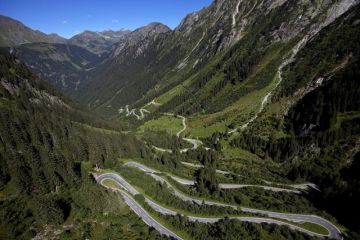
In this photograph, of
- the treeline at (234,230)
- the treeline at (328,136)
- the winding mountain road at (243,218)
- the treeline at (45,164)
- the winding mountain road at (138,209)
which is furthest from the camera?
the treeline at (328,136)

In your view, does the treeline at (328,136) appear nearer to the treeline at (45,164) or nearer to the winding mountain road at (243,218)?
the winding mountain road at (243,218)

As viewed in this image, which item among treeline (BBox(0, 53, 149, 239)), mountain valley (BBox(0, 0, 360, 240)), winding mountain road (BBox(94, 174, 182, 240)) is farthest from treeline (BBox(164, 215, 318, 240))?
treeline (BBox(0, 53, 149, 239))

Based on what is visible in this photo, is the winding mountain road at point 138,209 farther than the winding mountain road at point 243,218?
No

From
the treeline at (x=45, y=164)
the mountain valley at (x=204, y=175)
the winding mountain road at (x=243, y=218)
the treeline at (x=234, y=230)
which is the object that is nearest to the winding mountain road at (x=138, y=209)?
the winding mountain road at (x=243, y=218)

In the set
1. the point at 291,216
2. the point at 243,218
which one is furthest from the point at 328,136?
the point at 243,218

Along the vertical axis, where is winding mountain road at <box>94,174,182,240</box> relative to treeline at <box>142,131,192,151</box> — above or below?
below

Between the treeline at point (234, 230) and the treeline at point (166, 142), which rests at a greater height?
the treeline at point (166, 142)

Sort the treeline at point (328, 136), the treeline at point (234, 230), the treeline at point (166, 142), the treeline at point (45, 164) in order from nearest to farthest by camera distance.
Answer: the treeline at point (234, 230)
the treeline at point (45, 164)
the treeline at point (328, 136)
the treeline at point (166, 142)

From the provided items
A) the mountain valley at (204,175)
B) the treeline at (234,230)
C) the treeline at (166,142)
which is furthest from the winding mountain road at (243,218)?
the treeline at (166,142)

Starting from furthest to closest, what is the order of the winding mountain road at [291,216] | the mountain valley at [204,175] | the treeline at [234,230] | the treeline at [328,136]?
1. the treeline at [328,136]
2. the winding mountain road at [291,216]
3. the mountain valley at [204,175]
4. the treeline at [234,230]

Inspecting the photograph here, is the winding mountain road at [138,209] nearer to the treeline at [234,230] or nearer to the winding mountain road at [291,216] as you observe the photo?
the treeline at [234,230]

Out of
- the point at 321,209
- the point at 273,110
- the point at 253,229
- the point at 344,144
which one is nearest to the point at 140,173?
the point at 253,229

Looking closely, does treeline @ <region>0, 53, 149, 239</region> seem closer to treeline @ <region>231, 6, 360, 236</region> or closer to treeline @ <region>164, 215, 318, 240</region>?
treeline @ <region>164, 215, 318, 240</region>

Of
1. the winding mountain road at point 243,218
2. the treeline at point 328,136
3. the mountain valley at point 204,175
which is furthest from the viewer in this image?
the treeline at point 328,136
